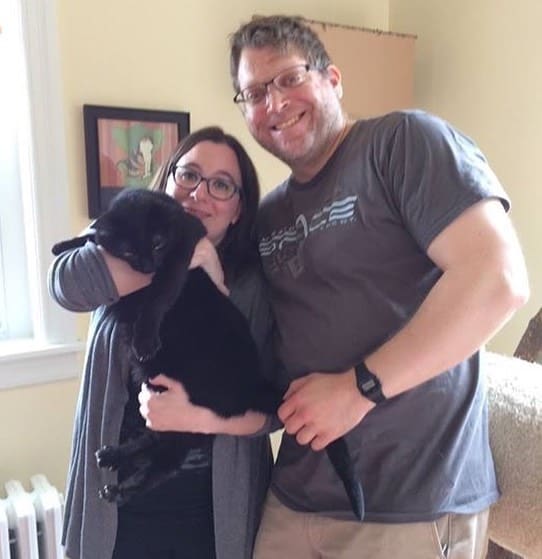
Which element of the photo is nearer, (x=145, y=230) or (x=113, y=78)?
(x=145, y=230)

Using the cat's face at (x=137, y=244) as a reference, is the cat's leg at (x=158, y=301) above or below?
below

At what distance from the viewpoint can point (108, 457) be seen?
3.82 feet

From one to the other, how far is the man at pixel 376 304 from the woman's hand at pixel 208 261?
0.33 feet

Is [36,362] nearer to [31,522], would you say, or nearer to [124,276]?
[31,522]

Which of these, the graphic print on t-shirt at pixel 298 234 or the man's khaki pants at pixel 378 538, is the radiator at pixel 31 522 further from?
the graphic print on t-shirt at pixel 298 234

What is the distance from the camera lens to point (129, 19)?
1.92 meters

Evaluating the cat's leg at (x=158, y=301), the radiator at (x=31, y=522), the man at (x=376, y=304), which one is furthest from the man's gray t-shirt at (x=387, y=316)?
the radiator at (x=31, y=522)

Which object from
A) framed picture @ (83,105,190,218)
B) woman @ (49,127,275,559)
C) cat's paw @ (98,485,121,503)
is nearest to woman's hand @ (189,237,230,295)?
woman @ (49,127,275,559)

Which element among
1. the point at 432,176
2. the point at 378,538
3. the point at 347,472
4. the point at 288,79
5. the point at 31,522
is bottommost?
the point at 31,522

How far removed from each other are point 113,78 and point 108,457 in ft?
3.86

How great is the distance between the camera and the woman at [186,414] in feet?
3.75

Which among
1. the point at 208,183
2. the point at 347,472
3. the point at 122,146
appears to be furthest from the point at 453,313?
the point at 122,146

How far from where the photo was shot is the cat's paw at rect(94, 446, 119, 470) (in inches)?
45.7

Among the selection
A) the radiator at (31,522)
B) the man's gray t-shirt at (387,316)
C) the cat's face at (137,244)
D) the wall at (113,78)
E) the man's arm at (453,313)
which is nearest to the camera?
the man's arm at (453,313)
